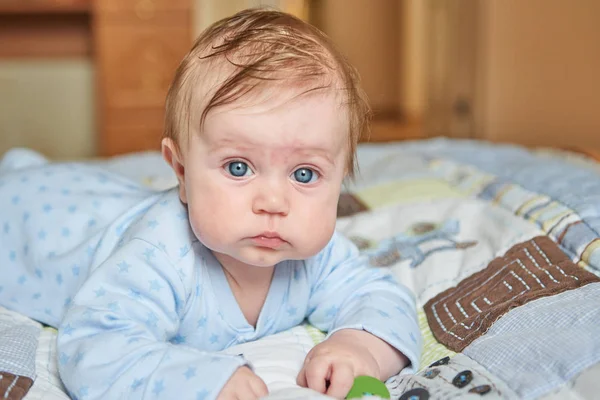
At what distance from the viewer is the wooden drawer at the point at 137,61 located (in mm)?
3504

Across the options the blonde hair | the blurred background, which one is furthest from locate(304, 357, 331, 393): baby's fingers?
the blurred background

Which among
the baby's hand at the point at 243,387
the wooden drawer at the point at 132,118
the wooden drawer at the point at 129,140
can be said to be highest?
the baby's hand at the point at 243,387

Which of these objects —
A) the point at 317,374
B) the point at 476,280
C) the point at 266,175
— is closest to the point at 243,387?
the point at 317,374

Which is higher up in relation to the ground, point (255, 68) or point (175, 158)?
point (255, 68)

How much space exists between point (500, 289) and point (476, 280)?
2.4 inches

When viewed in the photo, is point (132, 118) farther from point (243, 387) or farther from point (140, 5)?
point (243, 387)

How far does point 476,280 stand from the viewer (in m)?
1.03

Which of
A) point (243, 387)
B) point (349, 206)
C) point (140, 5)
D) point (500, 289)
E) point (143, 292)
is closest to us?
point (243, 387)

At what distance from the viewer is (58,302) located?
1.06 m

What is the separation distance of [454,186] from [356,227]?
0.31m

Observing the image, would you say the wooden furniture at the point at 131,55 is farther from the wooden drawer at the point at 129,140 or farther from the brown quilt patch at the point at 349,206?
the brown quilt patch at the point at 349,206

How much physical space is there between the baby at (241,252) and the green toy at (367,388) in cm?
2

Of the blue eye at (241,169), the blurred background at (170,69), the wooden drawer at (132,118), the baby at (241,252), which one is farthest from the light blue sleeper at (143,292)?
the wooden drawer at (132,118)

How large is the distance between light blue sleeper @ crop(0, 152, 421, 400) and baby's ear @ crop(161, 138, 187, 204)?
2 centimetres
